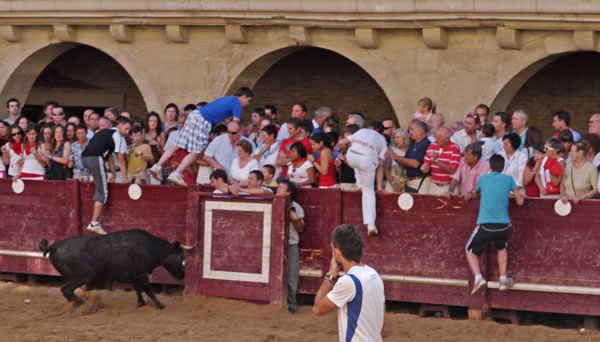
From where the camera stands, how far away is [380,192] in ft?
37.5

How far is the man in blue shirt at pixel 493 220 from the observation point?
10.5 meters

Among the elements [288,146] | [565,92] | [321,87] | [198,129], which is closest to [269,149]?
[288,146]

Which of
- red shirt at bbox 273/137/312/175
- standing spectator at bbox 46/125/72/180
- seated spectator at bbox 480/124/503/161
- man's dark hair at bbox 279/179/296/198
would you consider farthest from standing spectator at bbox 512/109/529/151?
standing spectator at bbox 46/125/72/180

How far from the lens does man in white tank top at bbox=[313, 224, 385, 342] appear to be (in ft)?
21.8

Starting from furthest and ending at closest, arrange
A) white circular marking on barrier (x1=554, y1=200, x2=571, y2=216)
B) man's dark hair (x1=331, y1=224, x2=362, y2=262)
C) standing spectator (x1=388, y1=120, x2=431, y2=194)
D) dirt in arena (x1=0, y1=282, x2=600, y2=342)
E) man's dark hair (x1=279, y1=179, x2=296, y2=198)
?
man's dark hair (x1=279, y1=179, x2=296, y2=198) < standing spectator (x1=388, y1=120, x2=431, y2=194) < white circular marking on barrier (x1=554, y1=200, x2=571, y2=216) < dirt in arena (x1=0, y1=282, x2=600, y2=342) < man's dark hair (x1=331, y1=224, x2=362, y2=262)

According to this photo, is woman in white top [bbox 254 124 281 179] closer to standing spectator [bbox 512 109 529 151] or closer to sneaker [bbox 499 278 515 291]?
standing spectator [bbox 512 109 529 151]

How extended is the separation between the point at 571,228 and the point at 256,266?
3.42 m

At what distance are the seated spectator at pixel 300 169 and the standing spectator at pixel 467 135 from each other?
5.60 feet

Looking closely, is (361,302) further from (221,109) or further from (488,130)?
(221,109)

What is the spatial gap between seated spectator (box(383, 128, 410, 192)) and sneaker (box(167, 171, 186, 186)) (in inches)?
92.8

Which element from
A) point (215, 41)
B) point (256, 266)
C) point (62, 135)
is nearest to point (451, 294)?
point (256, 266)

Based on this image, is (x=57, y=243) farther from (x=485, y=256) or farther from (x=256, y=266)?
(x=485, y=256)

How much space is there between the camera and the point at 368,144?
11.2m

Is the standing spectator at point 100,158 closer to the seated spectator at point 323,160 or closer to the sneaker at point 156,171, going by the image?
the sneaker at point 156,171
